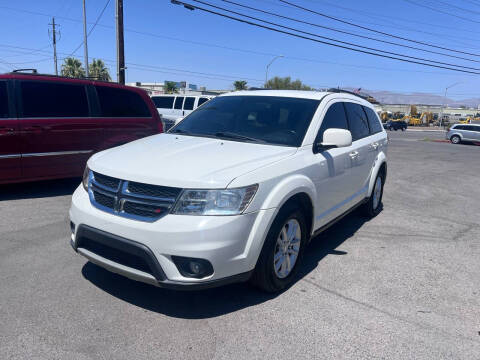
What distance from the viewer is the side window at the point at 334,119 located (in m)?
4.25

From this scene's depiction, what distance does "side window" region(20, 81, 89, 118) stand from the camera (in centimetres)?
620

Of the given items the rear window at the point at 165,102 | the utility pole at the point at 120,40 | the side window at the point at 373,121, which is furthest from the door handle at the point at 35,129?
the utility pole at the point at 120,40

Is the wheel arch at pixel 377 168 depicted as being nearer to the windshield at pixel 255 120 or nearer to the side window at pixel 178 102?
the windshield at pixel 255 120

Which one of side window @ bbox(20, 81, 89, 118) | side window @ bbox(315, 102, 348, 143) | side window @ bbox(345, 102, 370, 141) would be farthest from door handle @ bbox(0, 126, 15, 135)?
side window @ bbox(345, 102, 370, 141)

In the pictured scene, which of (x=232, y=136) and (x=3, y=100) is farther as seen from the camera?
(x=3, y=100)

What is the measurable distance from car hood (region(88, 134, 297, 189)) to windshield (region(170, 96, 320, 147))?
0.74 feet

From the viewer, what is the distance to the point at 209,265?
9.57 feet

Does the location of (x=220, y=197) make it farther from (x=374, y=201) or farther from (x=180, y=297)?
(x=374, y=201)

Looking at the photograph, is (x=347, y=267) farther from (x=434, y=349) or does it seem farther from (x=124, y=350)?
(x=124, y=350)

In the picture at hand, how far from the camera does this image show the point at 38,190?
7004 mm

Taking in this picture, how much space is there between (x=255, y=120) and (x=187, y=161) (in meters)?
1.29

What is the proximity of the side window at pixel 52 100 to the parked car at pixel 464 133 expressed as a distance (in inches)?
→ 1244

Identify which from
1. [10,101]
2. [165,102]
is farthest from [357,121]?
[165,102]

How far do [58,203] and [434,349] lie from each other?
5.40m
